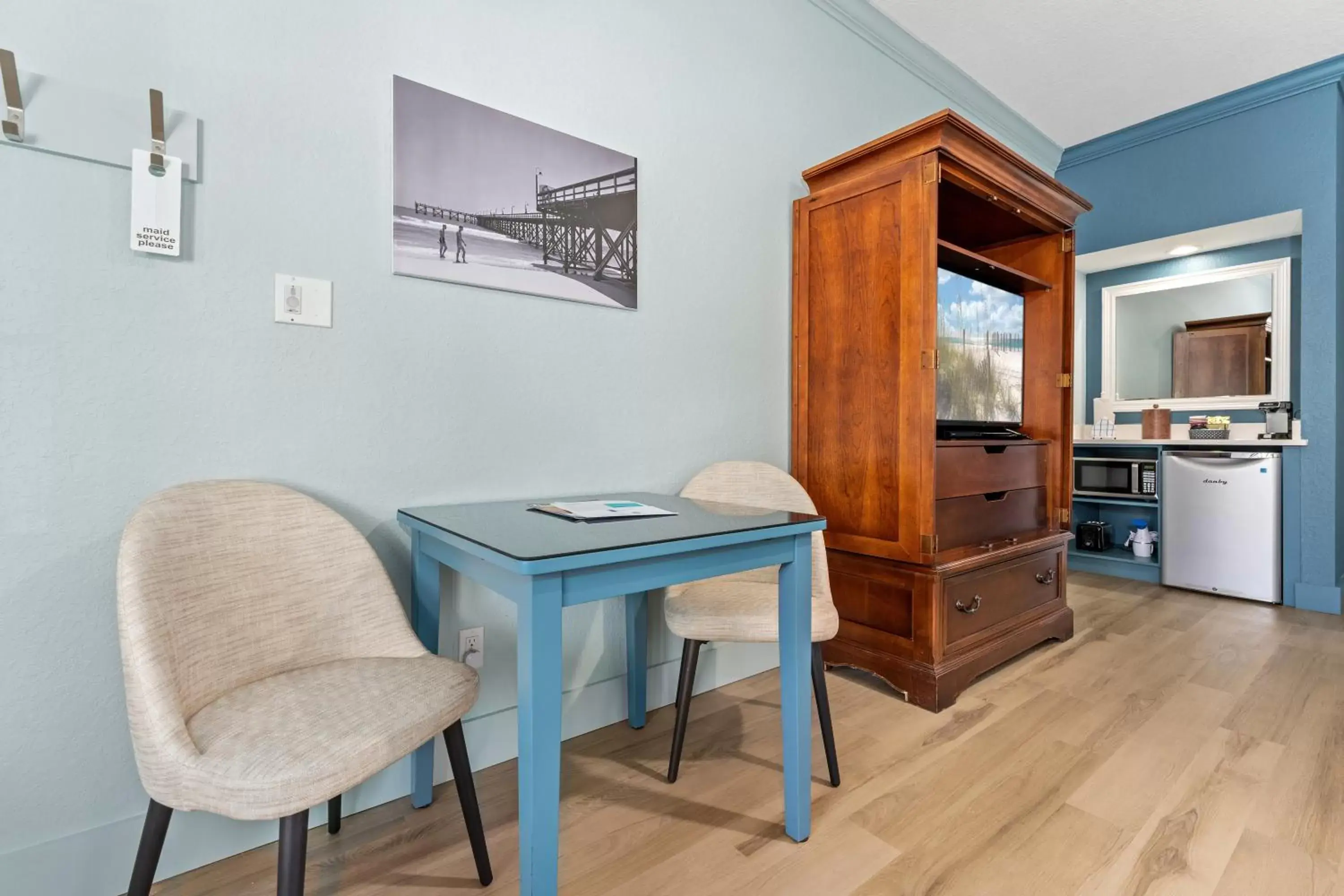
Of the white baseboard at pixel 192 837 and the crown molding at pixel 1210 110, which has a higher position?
the crown molding at pixel 1210 110

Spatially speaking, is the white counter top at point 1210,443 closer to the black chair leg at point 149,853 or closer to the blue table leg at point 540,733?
the blue table leg at point 540,733

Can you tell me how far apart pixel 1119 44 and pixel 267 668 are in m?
4.39

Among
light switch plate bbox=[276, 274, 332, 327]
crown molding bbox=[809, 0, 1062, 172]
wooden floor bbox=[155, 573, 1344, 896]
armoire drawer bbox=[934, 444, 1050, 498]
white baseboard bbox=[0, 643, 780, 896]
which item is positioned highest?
crown molding bbox=[809, 0, 1062, 172]

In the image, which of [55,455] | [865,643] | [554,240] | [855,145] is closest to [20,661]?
[55,455]

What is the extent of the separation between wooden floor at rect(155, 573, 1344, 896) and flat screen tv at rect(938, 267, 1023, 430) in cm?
108

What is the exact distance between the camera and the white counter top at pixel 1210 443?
342 cm

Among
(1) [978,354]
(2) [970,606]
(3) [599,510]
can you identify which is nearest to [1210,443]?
(1) [978,354]

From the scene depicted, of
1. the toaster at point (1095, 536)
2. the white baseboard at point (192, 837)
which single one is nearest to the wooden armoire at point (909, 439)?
the white baseboard at point (192, 837)

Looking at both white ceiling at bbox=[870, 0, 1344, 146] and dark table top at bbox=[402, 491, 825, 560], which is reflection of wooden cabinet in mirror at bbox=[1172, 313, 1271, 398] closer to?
white ceiling at bbox=[870, 0, 1344, 146]

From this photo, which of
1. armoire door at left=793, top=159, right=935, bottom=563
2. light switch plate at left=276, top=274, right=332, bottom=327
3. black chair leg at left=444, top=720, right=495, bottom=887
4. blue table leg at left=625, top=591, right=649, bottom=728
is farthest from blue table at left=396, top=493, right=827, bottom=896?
armoire door at left=793, top=159, right=935, bottom=563

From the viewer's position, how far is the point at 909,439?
2.18 metres

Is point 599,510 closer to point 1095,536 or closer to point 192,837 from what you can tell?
point 192,837

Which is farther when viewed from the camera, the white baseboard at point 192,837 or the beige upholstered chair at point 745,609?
the beige upholstered chair at point 745,609

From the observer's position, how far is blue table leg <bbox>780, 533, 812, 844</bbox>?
1.42 meters
